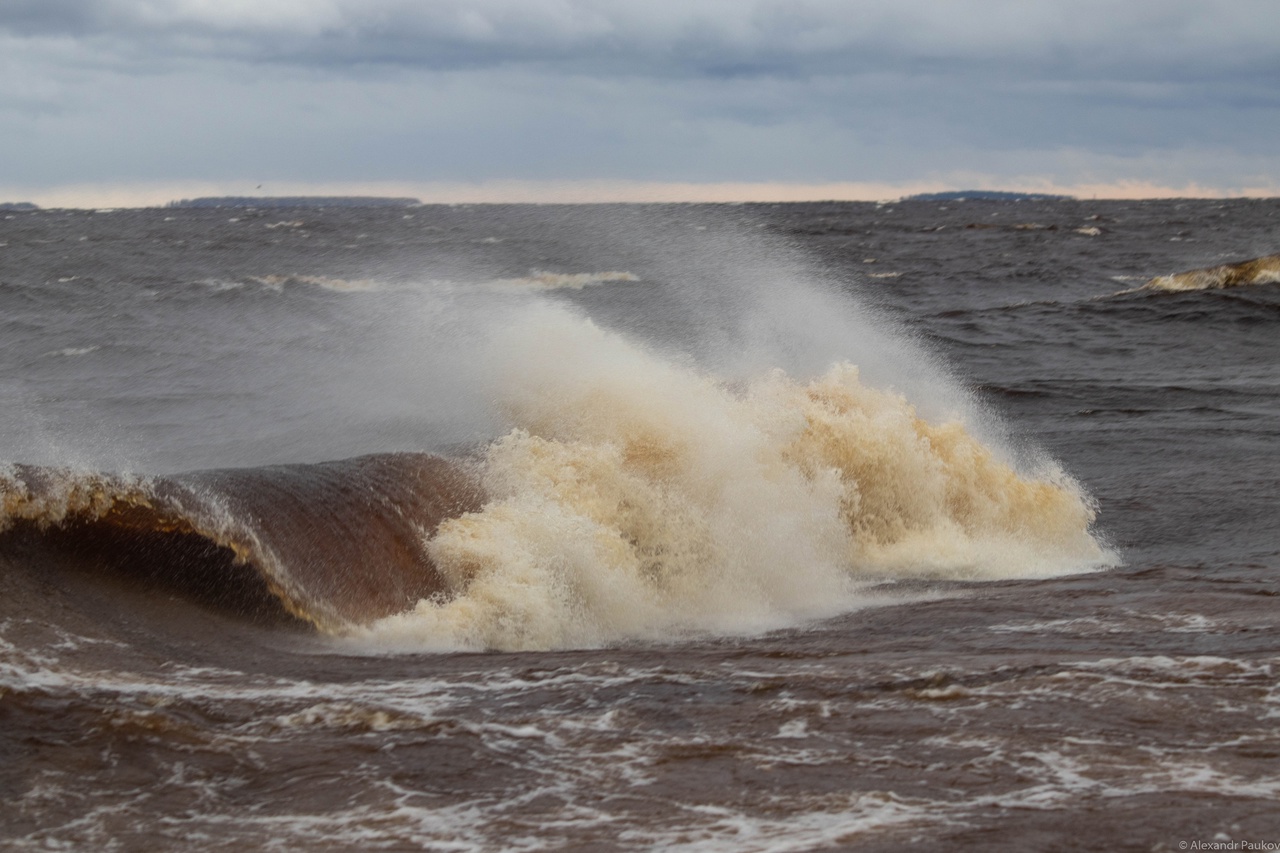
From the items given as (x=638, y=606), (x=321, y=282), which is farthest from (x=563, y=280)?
(x=638, y=606)

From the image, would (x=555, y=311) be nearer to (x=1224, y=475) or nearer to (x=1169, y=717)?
(x=1224, y=475)

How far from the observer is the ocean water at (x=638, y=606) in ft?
15.7

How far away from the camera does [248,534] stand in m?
7.82

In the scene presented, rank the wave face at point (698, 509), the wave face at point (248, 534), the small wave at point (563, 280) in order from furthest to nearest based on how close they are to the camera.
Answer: the small wave at point (563, 280), the wave face at point (698, 509), the wave face at point (248, 534)

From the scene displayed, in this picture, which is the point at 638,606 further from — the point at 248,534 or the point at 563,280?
the point at 563,280

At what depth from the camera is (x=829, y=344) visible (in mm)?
17359

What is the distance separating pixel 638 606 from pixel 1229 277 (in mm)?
25178

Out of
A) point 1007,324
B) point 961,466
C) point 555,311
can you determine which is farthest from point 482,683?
point 1007,324

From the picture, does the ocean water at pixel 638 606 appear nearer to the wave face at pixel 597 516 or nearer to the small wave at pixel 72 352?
the wave face at pixel 597 516

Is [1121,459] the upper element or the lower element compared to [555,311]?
lower

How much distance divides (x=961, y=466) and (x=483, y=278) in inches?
1119

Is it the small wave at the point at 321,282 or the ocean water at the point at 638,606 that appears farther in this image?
the small wave at the point at 321,282

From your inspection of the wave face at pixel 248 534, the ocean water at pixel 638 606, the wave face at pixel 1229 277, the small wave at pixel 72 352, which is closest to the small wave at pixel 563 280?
the small wave at pixel 72 352

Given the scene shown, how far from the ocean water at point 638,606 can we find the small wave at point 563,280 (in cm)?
1678
